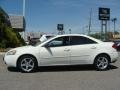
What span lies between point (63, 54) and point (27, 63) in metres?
1.43

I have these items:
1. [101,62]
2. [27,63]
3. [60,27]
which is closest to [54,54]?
[27,63]

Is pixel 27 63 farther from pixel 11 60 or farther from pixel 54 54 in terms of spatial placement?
pixel 54 54

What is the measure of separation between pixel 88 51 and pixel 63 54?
103cm

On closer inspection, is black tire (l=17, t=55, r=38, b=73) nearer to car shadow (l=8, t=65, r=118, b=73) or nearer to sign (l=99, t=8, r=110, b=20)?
car shadow (l=8, t=65, r=118, b=73)

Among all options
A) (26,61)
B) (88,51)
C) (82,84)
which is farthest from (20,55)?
(82,84)

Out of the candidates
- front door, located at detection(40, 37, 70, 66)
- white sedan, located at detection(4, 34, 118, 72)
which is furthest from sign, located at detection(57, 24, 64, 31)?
front door, located at detection(40, 37, 70, 66)

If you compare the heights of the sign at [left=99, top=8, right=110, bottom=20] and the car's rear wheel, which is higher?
the sign at [left=99, top=8, right=110, bottom=20]

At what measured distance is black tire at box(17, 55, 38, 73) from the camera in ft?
41.9

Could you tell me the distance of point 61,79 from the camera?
1100cm

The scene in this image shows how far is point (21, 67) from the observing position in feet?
41.9

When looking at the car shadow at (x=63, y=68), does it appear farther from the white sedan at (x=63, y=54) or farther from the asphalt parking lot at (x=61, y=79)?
the white sedan at (x=63, y=54)

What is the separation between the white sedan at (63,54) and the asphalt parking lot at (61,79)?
0.36m

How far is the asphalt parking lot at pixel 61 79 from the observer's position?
9.52 meters

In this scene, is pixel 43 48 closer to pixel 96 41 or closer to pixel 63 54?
pixel 63 54
